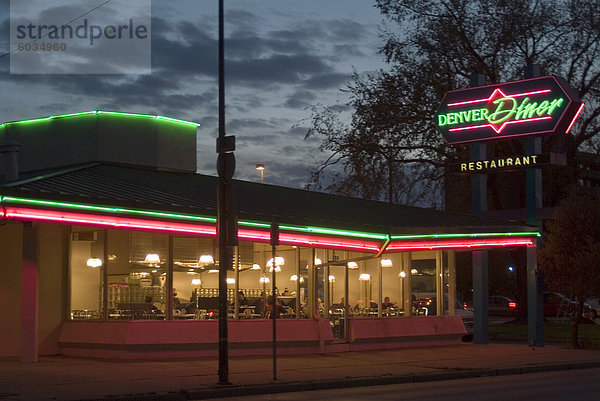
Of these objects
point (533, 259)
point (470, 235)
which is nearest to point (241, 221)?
point (470, 235)

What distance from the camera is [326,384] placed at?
722 inches

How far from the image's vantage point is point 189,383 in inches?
688

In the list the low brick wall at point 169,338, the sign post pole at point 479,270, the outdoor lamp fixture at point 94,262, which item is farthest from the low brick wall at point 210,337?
the sign post pole at point 479,270

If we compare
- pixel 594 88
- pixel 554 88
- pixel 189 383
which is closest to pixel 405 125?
pixel 594 88

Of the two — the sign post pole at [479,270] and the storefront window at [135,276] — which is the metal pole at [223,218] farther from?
the sign post pole at [479,270]

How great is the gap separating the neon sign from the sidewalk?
734 centimetres

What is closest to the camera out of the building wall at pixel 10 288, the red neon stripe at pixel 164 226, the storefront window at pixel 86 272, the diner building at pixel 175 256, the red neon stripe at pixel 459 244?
the red neon stripe at pixel 164 226

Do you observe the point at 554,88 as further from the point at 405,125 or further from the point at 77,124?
the point at 77,124

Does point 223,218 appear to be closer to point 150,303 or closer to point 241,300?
point 150,303

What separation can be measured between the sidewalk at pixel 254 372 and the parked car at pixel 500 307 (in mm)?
34842

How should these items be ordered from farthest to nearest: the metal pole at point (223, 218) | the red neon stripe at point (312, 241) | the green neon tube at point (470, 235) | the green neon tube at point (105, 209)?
the green neon tube at point (470, 235) → the red neon stripe at point (312, 241) → the green neon tube at point (105, 209) → the metal pole at point (223, 218)

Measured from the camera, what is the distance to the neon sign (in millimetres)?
29219

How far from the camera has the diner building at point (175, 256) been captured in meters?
21.2

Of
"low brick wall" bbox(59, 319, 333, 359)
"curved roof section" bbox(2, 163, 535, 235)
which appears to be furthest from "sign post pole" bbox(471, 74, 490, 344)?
"low brick wall" bbox(59, 319, 333, 359)
